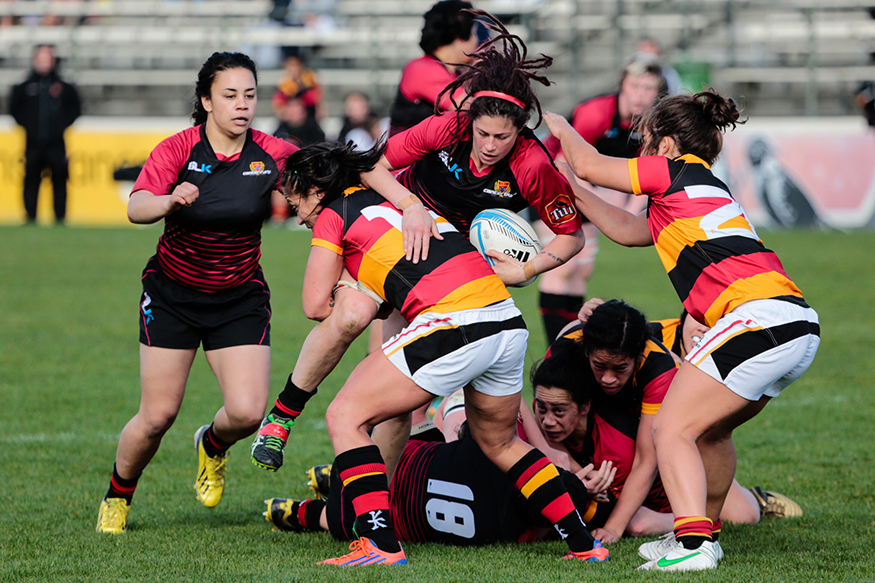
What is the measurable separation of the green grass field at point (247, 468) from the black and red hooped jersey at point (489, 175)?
1.48 meters

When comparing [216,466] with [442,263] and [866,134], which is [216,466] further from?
[866,134]

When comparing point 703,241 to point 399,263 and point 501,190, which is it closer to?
point 501,190

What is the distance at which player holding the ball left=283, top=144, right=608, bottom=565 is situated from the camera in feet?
12.5

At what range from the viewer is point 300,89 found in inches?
684

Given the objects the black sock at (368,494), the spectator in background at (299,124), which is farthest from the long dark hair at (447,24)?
the spectator in background at (299,124)

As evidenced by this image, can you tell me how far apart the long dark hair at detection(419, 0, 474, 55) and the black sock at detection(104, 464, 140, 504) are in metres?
2.92

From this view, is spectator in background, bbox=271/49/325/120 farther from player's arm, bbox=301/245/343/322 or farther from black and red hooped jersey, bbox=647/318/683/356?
player's arm, bbox=301/245/343/322

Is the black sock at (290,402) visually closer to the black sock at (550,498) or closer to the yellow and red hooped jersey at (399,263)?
the yellow and red hooped jersey at (399,263)

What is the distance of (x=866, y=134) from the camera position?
15891 millimetres

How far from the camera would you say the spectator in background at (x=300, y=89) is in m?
17.2

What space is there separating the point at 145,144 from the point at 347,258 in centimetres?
1413

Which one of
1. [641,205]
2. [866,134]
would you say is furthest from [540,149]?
[866,134]

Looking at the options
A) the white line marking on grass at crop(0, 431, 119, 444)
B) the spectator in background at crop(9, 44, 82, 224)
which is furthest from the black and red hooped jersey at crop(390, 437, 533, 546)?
the spectator in background at crop(9, 44, 82, 224)

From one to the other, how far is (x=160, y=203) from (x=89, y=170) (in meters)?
14.0
